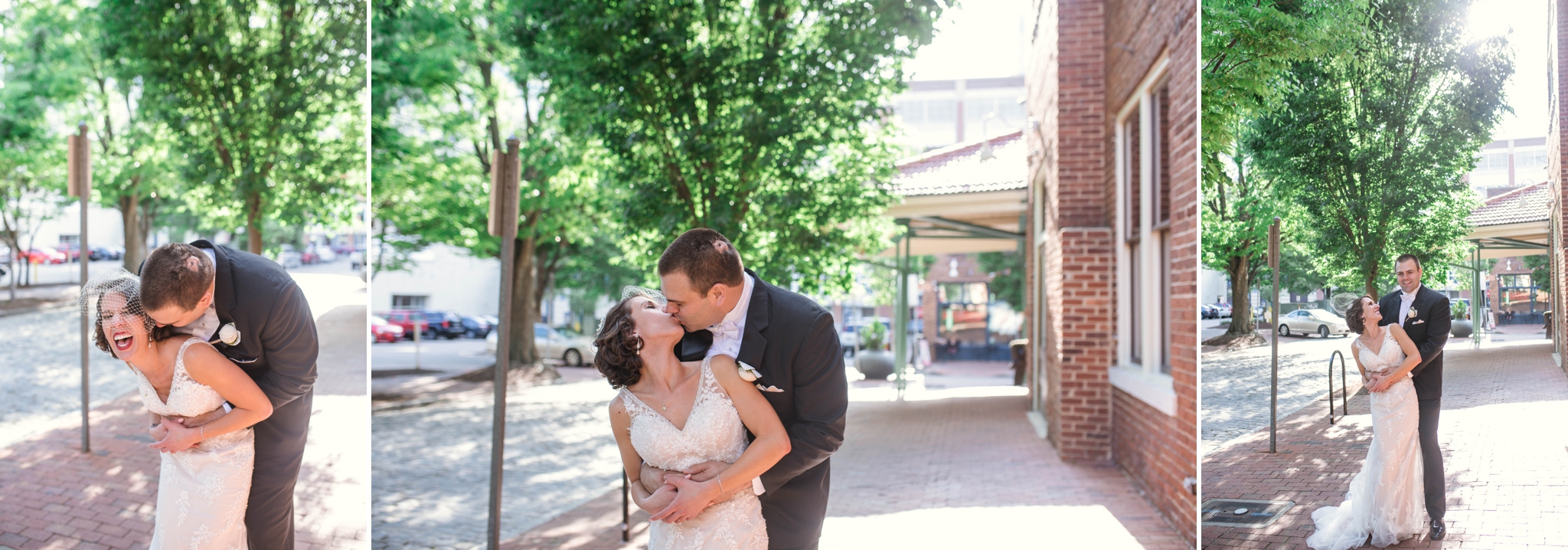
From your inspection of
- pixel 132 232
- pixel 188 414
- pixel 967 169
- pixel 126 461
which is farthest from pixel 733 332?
pixel 967 169

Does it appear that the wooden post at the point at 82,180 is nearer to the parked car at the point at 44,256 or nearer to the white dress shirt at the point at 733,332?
the parked car at the point at 44,256

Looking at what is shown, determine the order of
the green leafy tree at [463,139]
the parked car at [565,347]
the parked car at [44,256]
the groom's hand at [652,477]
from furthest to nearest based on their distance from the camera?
the parked car at [565,347] → the green leafy tree at [463,139] → the parked car at [44,256] → the groom's hand at [652,477]

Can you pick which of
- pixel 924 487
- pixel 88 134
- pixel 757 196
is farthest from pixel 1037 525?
pixel 88 134

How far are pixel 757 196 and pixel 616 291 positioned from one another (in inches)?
696

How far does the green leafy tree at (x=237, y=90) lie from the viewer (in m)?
4.43

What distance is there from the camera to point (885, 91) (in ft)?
27.1

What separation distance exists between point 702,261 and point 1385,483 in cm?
286

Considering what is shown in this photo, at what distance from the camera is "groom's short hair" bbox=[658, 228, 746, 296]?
242cm

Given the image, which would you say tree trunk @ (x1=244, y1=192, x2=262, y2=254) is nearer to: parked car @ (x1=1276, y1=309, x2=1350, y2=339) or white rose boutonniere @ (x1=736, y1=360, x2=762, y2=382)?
white rose boutonniere @ (x1=736, y1=360, x2=762, y2=382)

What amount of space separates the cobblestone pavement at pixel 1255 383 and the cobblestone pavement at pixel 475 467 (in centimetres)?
442

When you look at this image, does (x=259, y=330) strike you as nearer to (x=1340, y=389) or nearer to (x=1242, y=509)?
(x=1242, y=509)

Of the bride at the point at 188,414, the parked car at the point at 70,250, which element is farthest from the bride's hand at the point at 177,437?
the parked car at the point at 70,250

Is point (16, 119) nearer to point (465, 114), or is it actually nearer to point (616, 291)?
point (465, 114)

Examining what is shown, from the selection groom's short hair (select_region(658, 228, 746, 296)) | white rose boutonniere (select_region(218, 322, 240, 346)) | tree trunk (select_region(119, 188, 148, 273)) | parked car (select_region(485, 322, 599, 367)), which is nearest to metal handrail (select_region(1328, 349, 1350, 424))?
groom's short hair (select_region(658, 228, 746, 296))
